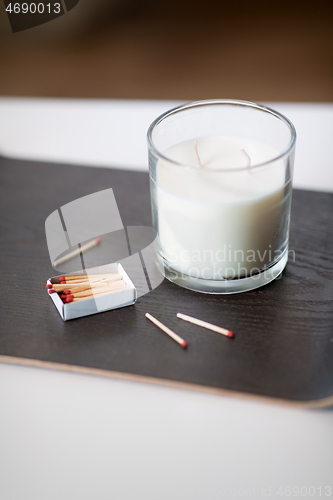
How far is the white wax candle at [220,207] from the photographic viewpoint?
1.88 feet

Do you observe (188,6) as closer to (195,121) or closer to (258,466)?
(195,121)

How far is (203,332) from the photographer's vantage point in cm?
61

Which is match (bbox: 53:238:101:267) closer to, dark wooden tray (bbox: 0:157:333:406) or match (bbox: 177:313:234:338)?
dark wooden tray (bbox: 0:157:333:406)

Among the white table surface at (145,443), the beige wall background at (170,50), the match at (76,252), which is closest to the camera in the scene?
the white table surface at (145,443)

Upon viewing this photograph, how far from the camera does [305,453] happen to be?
0.50 m

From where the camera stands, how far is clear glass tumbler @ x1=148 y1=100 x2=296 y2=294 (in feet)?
1.88

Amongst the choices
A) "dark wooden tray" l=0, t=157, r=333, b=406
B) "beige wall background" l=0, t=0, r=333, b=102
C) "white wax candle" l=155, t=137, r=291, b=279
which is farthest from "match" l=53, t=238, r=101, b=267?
"beige wall background" l=0, t=0, r=333, b=102

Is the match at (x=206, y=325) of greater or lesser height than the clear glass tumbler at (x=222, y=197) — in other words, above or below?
below

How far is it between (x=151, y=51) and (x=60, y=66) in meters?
0.41

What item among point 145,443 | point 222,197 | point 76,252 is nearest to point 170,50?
point 76,252

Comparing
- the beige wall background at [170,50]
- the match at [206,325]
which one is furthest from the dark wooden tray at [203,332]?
the beige wall background at [170,50]

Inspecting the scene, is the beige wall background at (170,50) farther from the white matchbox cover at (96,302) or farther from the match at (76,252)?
the white matchbox cover at (96,302)

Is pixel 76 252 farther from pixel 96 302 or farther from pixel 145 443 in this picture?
pixel 145 443

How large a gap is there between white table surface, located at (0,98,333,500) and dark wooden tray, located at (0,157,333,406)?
2 cm
